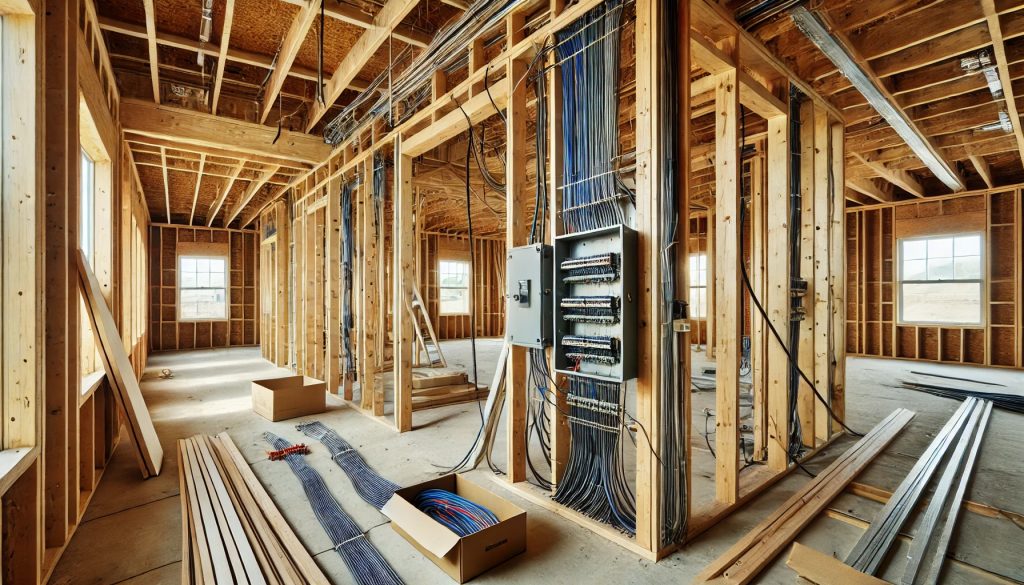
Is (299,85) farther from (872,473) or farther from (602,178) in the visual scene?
(872,473)

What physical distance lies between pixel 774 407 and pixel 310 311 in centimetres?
553

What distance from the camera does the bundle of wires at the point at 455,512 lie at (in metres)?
2.19

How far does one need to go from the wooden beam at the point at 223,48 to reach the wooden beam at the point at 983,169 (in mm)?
8412

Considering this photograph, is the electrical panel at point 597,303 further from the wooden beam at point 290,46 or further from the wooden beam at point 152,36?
the wooden beam at point 152,36

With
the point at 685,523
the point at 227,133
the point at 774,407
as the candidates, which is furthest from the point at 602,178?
the point at 227,133

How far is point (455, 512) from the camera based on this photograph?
2289 millimetres

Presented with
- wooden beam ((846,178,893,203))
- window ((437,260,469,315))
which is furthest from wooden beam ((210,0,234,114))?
wooden beam ((846,178,893,203))

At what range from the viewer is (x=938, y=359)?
7898 millimetres

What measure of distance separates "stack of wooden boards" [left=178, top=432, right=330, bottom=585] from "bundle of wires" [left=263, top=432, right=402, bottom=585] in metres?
0.15

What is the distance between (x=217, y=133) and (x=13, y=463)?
14.5 ft

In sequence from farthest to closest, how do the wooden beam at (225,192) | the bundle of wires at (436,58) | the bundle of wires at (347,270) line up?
the wooden beam at (225,192) → the bundle of wires at (347,270) → the bundle of wires at (436,58)

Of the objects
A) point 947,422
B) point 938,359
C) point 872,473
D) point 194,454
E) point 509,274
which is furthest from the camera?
point 938,359

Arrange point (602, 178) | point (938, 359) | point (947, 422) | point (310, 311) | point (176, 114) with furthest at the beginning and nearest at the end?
1. point (938, 359)
2. point (310, 311)
3. point (176, 114)
4. point (947, 422)
5. point (602, 178)

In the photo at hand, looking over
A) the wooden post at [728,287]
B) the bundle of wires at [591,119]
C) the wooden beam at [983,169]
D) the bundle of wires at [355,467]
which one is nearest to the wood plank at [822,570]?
the wooden post at [728,287]
